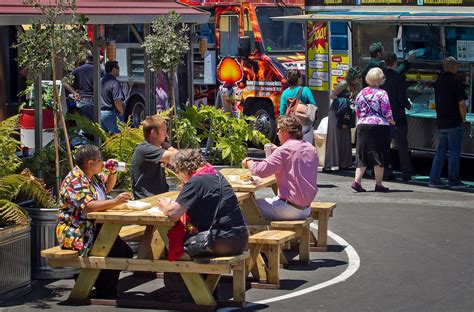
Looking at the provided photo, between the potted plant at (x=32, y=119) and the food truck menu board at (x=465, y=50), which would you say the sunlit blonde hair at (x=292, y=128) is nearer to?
the potted plant at (x=32, y=119)

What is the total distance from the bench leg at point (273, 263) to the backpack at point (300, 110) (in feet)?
20.0

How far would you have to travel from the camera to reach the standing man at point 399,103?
17125 millimetres

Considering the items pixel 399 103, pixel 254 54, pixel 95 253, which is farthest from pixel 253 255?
pixel 254 54

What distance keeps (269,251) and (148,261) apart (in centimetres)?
121

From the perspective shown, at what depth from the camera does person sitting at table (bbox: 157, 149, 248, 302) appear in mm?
9117

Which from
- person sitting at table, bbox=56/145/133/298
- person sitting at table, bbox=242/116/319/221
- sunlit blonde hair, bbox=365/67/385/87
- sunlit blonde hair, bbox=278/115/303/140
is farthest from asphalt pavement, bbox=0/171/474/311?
sunlit blonde hair, bbox=365/67/385/87

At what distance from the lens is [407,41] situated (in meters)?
18.8

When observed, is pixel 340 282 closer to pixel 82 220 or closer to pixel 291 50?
pixel 82 220

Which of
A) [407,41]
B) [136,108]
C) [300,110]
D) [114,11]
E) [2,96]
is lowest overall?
[136,108]

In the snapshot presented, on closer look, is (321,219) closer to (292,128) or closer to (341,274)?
(341,274)

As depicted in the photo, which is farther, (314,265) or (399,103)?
(399,103)

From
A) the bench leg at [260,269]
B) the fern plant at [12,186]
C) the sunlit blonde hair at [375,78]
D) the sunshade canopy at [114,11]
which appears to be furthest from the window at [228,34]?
the bench leg at [260,269]

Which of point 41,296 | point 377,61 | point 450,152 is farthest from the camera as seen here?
point 377,61

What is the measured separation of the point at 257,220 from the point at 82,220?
2024mm
